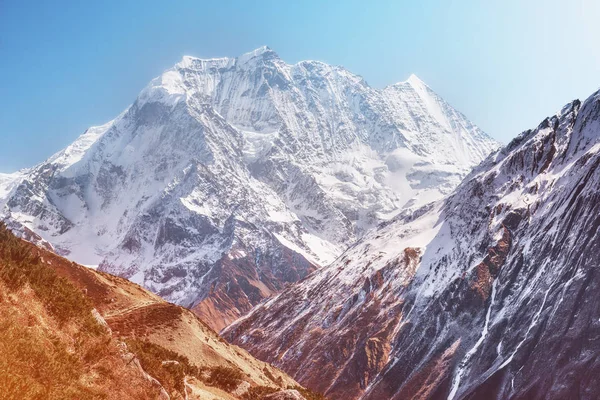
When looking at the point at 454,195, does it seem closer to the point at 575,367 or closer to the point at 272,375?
the point at 575,367

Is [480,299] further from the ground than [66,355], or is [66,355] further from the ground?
[66,355]

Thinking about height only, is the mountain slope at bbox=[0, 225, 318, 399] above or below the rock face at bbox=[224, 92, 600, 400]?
above

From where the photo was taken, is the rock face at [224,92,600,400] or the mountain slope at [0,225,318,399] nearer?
the mountain slope at [0,225,318,399]

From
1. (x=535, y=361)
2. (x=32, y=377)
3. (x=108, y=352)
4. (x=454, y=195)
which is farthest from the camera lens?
(x=454, y=195)

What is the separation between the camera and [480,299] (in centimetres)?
12681

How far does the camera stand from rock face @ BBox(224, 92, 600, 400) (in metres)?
92.5

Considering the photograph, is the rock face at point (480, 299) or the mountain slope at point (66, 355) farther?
the rock face at point (480, 299)

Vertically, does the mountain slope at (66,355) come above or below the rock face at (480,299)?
above

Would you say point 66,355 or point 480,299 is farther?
point 480,299

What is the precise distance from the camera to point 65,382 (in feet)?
67.3

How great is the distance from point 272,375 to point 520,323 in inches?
2585

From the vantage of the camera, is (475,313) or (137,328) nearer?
(137,328)

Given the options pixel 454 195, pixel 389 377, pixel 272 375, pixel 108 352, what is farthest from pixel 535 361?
pixel 454 195

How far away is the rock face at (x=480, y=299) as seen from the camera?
303 ft
